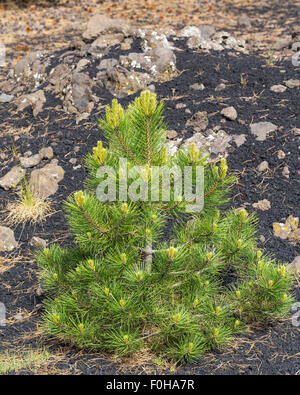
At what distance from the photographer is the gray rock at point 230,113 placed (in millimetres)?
5191

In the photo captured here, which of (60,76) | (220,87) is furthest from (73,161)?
(220,87)

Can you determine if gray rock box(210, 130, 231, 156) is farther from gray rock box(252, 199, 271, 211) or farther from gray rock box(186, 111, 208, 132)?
gray rock box(252, 199, 271, 211)

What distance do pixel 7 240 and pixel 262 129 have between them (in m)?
2.85

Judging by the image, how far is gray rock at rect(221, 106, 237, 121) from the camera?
5191 mm

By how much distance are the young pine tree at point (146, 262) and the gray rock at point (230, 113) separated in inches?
85.7

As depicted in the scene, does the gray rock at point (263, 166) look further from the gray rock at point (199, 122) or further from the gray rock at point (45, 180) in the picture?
the gray rock at point (45, 180)

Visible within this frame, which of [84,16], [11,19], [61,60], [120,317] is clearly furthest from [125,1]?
[120,317]

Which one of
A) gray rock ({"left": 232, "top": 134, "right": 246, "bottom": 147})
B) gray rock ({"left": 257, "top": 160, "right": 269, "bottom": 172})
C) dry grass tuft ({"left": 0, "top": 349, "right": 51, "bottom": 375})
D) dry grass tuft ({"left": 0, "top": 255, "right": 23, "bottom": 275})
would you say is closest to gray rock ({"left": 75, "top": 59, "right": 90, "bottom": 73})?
gray rock ({"left": 232, "top": 134, "right": 246, "bottom": 147})

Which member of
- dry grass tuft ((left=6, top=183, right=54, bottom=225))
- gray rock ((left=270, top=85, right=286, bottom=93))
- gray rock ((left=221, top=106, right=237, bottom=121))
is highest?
gray rock ((left=270, top=85, right=286, bottom=93))

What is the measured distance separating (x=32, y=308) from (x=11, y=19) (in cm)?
795

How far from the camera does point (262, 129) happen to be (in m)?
5.10

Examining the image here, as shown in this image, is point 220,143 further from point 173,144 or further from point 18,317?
point 18,317

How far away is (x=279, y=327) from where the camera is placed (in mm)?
3410

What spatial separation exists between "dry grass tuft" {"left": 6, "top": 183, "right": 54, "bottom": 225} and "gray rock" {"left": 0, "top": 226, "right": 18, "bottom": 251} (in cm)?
18
